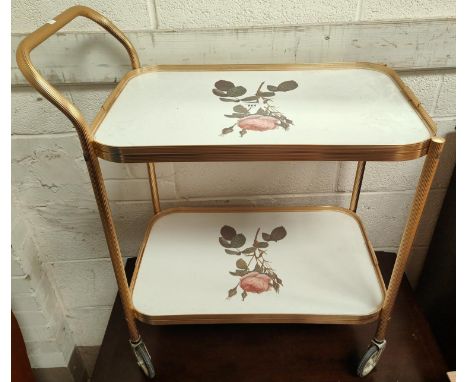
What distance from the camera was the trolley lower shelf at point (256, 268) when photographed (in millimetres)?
805

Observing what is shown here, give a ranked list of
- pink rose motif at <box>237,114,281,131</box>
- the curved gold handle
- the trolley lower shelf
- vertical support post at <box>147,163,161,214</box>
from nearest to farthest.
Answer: the curved gold handle < pink rose motif at <box>237,114,281,131</box> < the trolley lower shelf < vertical support post at <box>147,163,161,214</box>

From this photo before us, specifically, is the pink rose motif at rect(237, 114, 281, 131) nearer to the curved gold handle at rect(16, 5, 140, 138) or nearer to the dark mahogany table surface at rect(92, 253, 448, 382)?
the curved gold handle at rect(16, 5, 140, 138)

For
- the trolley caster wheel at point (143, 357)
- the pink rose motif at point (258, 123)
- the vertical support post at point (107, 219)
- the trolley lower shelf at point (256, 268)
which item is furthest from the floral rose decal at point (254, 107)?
the trolley caster wheel at point (143, 357)

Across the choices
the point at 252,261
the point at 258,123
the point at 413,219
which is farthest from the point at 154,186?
the point at 413,219

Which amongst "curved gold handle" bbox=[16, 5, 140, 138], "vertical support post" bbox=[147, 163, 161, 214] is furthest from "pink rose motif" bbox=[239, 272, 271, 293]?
"curved gold handle" bbox=[16, 5, 140, 138]

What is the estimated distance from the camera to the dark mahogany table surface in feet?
2.89

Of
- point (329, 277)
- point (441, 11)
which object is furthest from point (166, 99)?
point (441, 11)

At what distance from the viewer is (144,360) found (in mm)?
870

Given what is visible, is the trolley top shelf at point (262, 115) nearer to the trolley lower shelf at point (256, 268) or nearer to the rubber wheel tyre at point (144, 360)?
the trolley lower shelf at point (256, 268)

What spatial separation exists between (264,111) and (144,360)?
0.58m

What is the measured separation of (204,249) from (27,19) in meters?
0.62

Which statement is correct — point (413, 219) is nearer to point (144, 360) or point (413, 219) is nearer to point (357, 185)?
point (357, 185)

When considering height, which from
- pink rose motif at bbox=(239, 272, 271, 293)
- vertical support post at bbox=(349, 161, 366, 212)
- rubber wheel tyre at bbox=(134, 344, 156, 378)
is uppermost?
vertical support post at bbox=(349, 161, 366, 212)

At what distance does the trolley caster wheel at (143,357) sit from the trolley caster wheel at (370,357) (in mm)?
441
